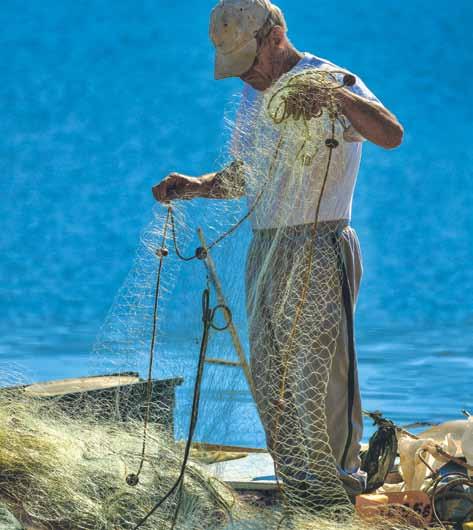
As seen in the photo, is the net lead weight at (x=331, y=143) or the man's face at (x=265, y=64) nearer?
the net lead weight at (x=331, y=143)

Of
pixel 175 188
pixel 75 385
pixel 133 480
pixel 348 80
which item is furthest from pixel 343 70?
pixel 75 385

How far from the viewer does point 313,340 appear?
10.7 ft

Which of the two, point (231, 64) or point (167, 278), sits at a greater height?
point (231, 64)

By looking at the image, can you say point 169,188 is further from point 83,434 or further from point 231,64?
point 83,434

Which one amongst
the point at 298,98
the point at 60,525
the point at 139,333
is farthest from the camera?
the point at 139,333

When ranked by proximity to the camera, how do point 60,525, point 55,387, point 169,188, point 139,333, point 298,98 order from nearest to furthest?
point 298,98, point 60,525, point 169,188, point 139,333, point 55,387

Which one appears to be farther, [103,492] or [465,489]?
[465,489]

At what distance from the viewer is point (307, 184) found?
324cm

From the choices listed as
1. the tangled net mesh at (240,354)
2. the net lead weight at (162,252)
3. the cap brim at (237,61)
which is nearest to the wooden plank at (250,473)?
the tangled net mesh at (240,354)

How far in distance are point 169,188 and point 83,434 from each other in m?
0.92

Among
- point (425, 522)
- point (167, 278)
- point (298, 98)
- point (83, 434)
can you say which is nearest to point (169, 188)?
point (167, 278)

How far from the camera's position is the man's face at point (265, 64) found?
10.7ft

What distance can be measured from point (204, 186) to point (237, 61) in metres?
0.43

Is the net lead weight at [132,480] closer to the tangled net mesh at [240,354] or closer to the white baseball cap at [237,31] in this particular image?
the tangled net mesh at [240,354]
